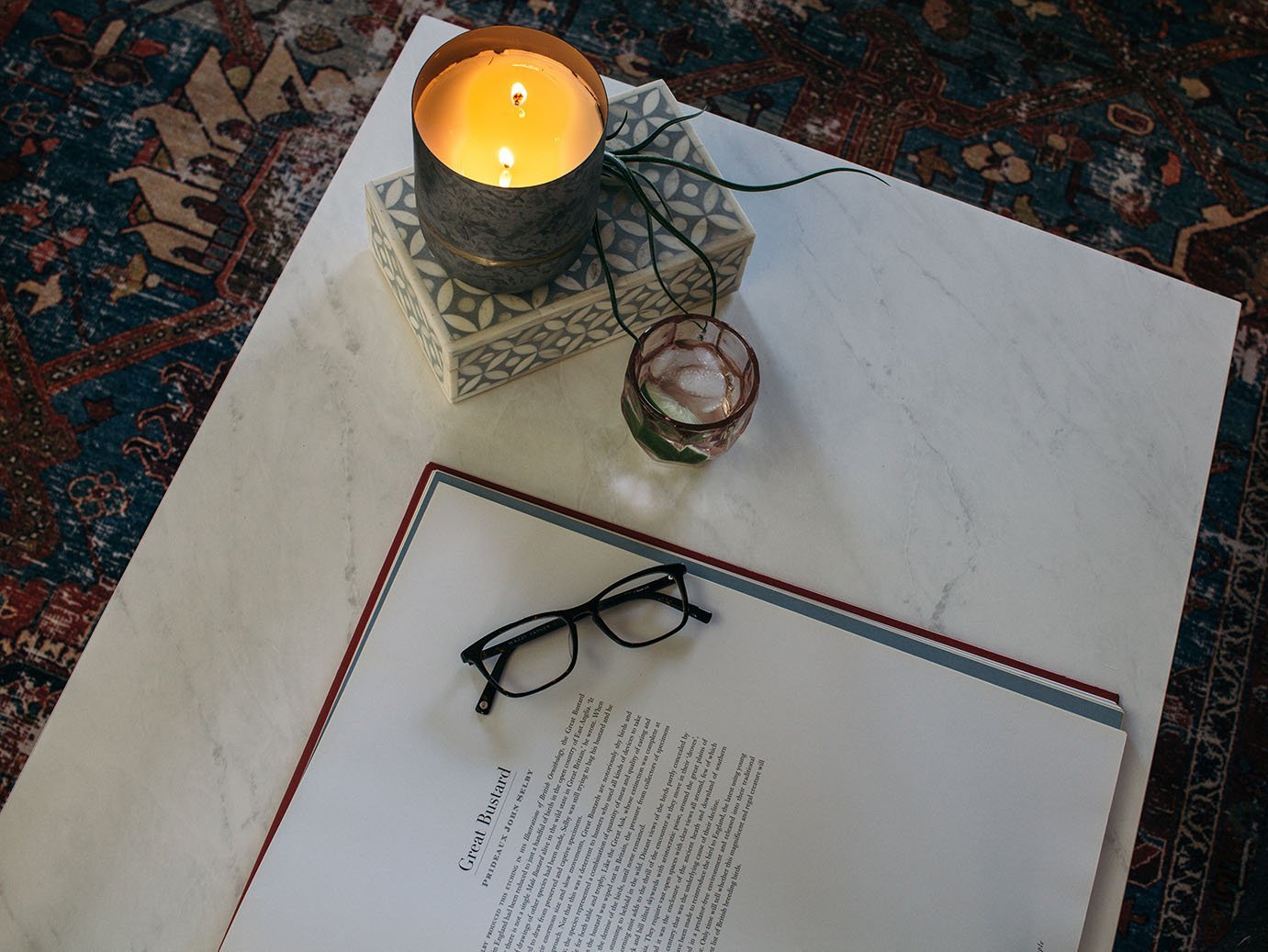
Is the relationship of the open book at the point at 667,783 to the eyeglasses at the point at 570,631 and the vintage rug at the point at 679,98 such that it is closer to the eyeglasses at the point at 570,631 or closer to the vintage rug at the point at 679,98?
the eyeglasses at the point at 570,631

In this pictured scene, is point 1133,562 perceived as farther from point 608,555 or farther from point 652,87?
point 652,87

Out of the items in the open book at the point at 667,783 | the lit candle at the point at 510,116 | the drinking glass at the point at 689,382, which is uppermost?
the lit candle at the point at 510,116

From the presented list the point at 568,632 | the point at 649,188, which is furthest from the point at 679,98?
the point at 568,632

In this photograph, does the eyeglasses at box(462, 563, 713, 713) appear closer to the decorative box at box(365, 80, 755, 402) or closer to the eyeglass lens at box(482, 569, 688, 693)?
the eyeglass lens at box(482, 569, 688, 693)

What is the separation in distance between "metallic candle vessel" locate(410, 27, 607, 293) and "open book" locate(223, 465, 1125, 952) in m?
0.17

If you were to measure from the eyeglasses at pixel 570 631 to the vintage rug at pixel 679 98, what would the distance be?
657 millimetres

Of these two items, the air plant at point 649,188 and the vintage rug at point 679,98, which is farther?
the vintage rug at point 679,98

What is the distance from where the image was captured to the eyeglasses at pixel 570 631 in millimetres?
571

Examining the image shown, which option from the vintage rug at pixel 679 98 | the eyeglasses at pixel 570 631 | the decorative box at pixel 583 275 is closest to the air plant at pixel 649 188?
the decorative box at pixel 583 275

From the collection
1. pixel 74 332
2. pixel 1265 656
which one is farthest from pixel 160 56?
pixel 1265 656

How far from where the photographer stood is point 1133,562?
64 centimetres

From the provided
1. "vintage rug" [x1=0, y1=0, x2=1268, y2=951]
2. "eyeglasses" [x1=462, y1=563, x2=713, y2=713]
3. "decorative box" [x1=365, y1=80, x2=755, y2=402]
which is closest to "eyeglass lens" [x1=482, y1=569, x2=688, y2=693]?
"eyeglasses" [x1=462, y1=563, x2=713, y2=713]

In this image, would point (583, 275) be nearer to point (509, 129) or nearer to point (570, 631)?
point (509, 129)

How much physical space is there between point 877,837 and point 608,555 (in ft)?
0.75
